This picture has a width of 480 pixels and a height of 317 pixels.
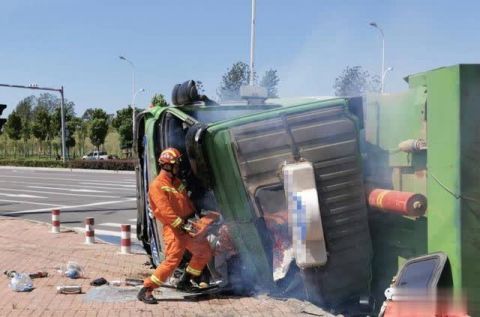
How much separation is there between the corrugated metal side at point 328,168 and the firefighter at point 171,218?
0.84 metres

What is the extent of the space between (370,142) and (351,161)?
1.05ft

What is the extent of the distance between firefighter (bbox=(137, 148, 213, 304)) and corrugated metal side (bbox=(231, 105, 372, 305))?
836 mm

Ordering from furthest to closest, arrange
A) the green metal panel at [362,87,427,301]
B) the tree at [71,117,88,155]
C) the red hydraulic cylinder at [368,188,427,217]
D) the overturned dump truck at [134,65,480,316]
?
the tree at [71,117,88,155]
the overturned dump truck at [134,65,480,316]
the green metal panel at [362,87,427,301]
the red hydraulic cylinder at [368,188,427,217]

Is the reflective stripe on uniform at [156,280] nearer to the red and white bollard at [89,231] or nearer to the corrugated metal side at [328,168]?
the corrugated metal side at [328,168]

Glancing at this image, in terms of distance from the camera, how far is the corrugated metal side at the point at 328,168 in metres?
4.95

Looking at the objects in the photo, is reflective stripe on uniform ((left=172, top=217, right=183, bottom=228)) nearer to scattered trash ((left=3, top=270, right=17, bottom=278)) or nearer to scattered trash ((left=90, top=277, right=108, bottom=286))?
scattered trash ((left=90, top=277, right=108, bottom=286))

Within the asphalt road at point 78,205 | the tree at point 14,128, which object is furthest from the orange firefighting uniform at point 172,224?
the tree at point 14,128

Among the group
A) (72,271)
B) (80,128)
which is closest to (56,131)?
(80,128)

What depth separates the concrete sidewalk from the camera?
5.27 m

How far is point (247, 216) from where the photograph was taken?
5195mm

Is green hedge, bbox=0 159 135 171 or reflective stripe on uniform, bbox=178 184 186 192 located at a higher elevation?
reflective stripe on uniform, bbox=178 184 186 192

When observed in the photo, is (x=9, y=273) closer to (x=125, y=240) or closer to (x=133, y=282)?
(x=133, y=282)

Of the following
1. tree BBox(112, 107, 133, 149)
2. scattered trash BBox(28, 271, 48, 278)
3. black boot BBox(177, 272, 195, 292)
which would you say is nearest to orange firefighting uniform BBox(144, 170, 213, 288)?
black boot BBox(177, 272, 195, 292)

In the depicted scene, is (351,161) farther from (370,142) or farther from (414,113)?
(414,113)
